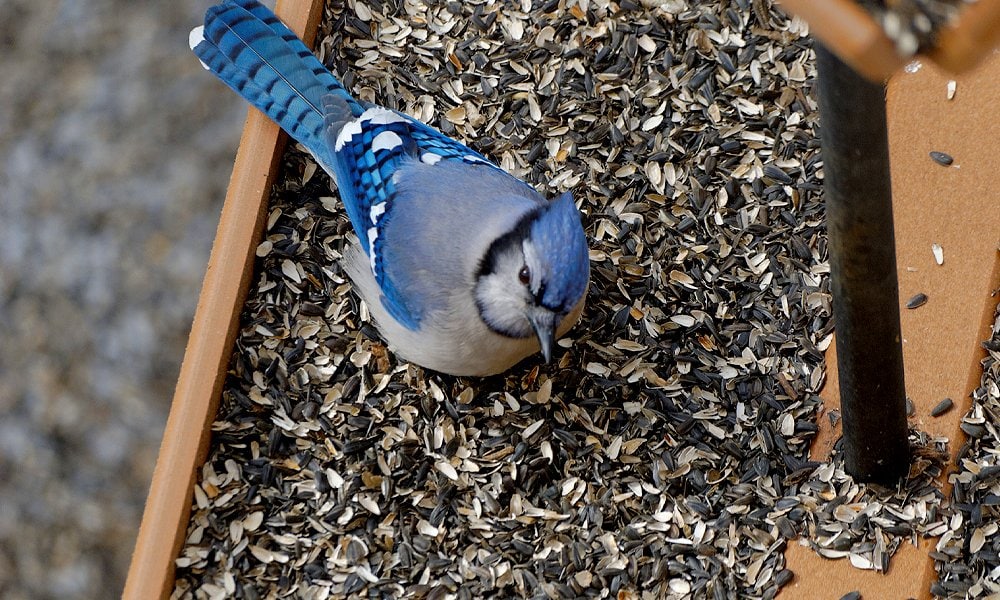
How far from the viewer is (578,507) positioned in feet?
8.18

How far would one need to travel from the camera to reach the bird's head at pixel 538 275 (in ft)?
7.20

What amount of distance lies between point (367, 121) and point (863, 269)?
1296mm

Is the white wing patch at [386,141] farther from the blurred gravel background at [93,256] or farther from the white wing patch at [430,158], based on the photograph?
the blurred gravel background at [93,256]

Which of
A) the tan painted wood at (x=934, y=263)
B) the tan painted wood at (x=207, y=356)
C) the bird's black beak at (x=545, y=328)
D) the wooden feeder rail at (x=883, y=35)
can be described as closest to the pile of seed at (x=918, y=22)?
the wooden feeder rail at (x=883, y=35)

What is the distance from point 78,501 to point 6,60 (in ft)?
5.58

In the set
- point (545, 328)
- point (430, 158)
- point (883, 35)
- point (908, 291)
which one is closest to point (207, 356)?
point (430, 158)

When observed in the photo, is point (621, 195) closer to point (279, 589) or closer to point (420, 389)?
point (420, 389)

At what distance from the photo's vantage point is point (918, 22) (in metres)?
1.27

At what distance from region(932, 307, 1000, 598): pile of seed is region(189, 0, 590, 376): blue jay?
0.95 m

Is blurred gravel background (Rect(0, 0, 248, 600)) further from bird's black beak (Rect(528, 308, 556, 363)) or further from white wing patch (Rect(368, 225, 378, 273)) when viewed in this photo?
bird's black beak (Rect(528, 308, 556, 363))

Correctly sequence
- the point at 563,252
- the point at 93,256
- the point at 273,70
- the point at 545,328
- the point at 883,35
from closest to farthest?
the point at 883,35 → the point at 563,252 → the point at 545,328 → the point at 273,70 → the point at 93,256

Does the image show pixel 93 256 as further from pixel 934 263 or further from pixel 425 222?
pixel 934 263

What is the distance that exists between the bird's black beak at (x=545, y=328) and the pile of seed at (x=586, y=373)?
0.36m

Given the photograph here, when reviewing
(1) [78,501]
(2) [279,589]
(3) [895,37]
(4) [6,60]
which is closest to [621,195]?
(2) [279,589]
